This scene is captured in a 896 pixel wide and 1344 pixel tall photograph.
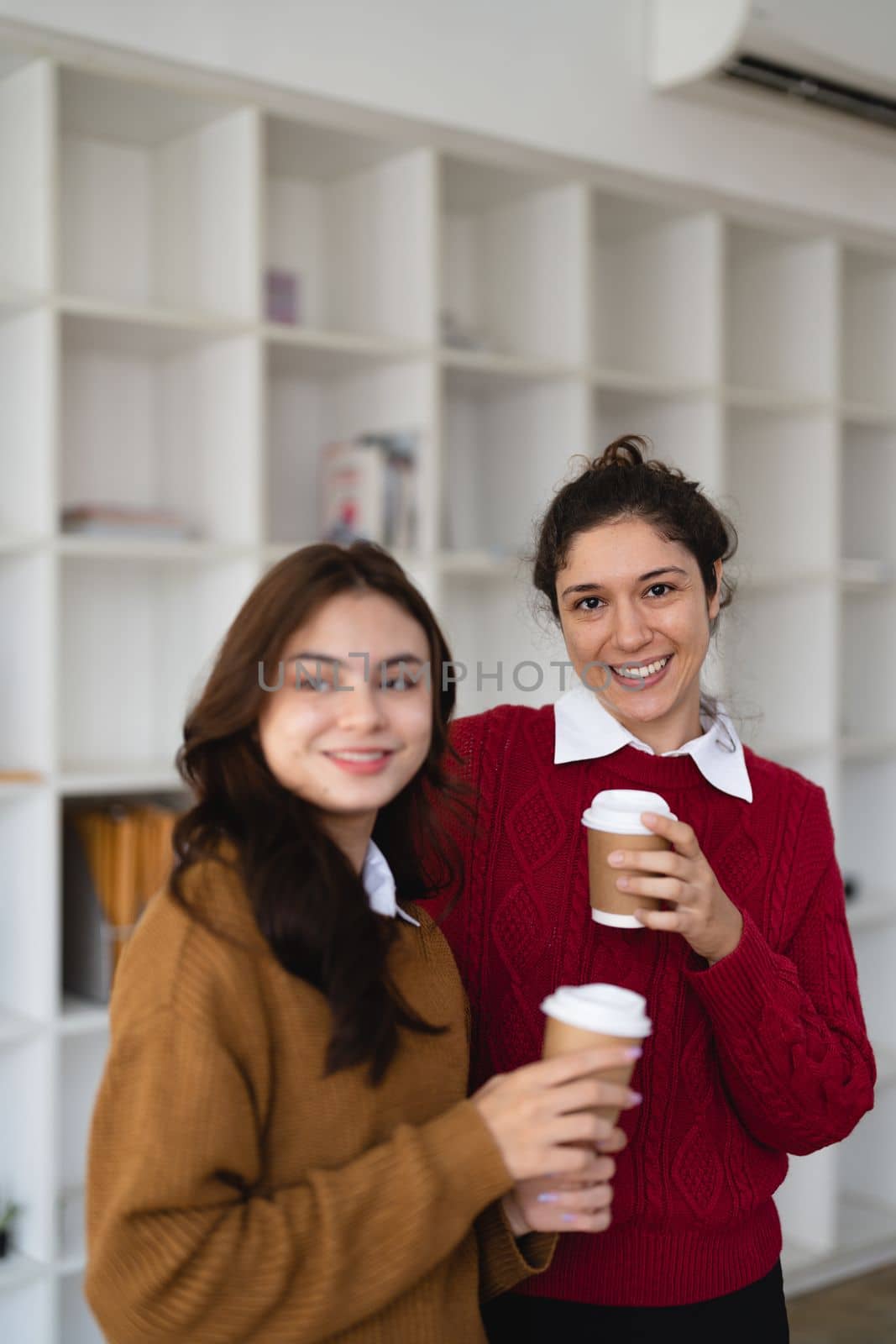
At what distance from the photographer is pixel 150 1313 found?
3.01 ft

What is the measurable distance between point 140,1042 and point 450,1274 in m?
0.37

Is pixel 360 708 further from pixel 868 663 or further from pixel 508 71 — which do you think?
pixel 868 663

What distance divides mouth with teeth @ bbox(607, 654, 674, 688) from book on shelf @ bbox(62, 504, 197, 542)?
1.38m

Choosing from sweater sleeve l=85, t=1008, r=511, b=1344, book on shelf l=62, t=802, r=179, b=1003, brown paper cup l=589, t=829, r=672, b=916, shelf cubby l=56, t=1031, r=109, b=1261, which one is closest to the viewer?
sweater sleeve l=85, t=1008, r=511, b=1344

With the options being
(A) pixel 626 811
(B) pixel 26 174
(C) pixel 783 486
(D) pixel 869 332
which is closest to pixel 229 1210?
(A) pixel 626 811

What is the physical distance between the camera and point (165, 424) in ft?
9.48

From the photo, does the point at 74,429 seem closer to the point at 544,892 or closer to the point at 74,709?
the point at 74,709

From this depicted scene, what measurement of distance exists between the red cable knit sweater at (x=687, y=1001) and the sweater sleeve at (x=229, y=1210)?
0.42 m

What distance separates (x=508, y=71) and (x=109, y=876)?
1.83 meters

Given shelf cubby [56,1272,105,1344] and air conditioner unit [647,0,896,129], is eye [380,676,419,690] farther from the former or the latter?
air conditioner unit [647,0,896,129]

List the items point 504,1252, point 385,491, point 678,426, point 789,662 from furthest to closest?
point 789,662 → point 678,426 → point 385,491 → point 504,1252

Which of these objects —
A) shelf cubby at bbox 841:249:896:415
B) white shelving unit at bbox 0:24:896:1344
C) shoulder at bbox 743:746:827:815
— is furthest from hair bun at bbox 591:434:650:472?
shelf cubby at bbox 841:249:896:415

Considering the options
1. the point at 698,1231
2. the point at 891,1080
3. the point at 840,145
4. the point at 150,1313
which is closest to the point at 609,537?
the point at 698,1231

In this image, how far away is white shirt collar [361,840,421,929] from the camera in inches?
43.5
